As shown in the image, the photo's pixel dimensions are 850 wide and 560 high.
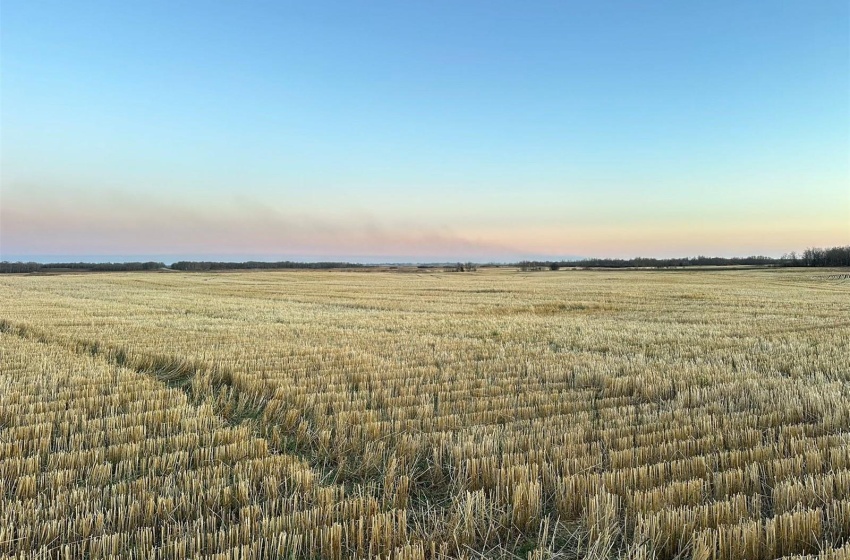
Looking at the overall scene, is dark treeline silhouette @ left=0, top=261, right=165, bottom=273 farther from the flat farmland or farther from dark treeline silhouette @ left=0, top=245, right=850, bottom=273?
the flat farmland

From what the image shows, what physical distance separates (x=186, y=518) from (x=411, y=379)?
5.16 metres

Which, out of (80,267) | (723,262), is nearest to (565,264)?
(723,262)

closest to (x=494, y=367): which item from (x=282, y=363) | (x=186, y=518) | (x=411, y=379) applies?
(x=411, y=379)

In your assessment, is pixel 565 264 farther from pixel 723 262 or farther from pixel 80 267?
pixel 80 267

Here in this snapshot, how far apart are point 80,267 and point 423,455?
6458 inches

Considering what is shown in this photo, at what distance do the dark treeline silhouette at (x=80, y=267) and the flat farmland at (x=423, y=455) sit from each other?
146 meters

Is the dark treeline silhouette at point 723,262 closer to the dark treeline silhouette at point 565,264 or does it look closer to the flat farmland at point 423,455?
the dark treeline silhouette at point 565,264

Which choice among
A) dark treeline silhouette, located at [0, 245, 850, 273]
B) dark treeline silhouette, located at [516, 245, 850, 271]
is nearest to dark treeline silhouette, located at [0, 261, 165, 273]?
dark treeline silhouette, located at [0, 245, 850, 273]

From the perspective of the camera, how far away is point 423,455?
5324 mm

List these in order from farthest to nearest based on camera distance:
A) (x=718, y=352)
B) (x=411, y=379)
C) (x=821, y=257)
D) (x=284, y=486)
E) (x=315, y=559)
A: (x=821, y=257) < (x=718, y=352) < (x=411, y=379) < (x=284, y=486) < (x=315, y=559)

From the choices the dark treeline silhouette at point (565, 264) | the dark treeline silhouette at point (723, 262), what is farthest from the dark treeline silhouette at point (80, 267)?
the dark treeline silhouette at point (723, 262)

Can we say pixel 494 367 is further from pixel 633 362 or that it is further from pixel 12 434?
pixel 12 434

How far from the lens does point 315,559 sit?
341cm

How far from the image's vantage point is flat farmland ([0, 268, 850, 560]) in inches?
141
